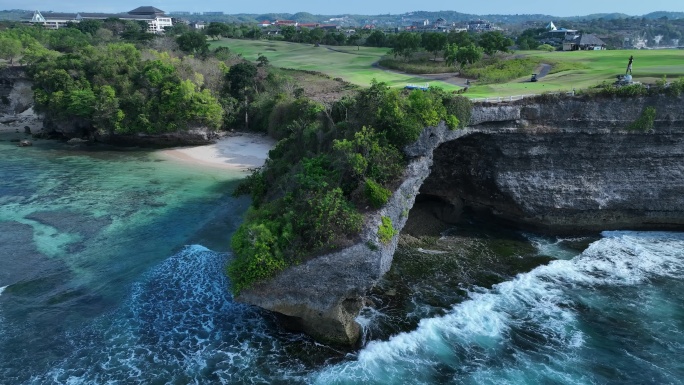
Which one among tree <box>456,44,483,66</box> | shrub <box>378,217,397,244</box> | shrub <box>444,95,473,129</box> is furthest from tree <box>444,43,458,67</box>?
shrub <box>378,217,397,244</box>

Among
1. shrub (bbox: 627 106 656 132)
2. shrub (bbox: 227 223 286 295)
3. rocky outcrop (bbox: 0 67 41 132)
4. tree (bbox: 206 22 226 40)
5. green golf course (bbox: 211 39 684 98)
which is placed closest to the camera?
shrub (bbox: 227 223 286 295)

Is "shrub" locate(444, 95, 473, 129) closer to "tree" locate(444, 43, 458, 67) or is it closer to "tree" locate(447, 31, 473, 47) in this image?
"tree" locate(444, 43, 458, 67)

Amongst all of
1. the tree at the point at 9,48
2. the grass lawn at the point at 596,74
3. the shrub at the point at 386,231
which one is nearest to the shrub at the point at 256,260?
the shrub at the point at 386,231

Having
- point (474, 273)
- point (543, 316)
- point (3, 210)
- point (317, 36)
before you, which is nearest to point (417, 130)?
point (474, 273)

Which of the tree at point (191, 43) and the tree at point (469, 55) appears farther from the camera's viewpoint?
the tree at point (191, 43)

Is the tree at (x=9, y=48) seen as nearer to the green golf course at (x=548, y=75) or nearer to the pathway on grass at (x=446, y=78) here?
the green golf course at (x=548, y=75)

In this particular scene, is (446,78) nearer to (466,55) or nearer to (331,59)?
(466,55)
